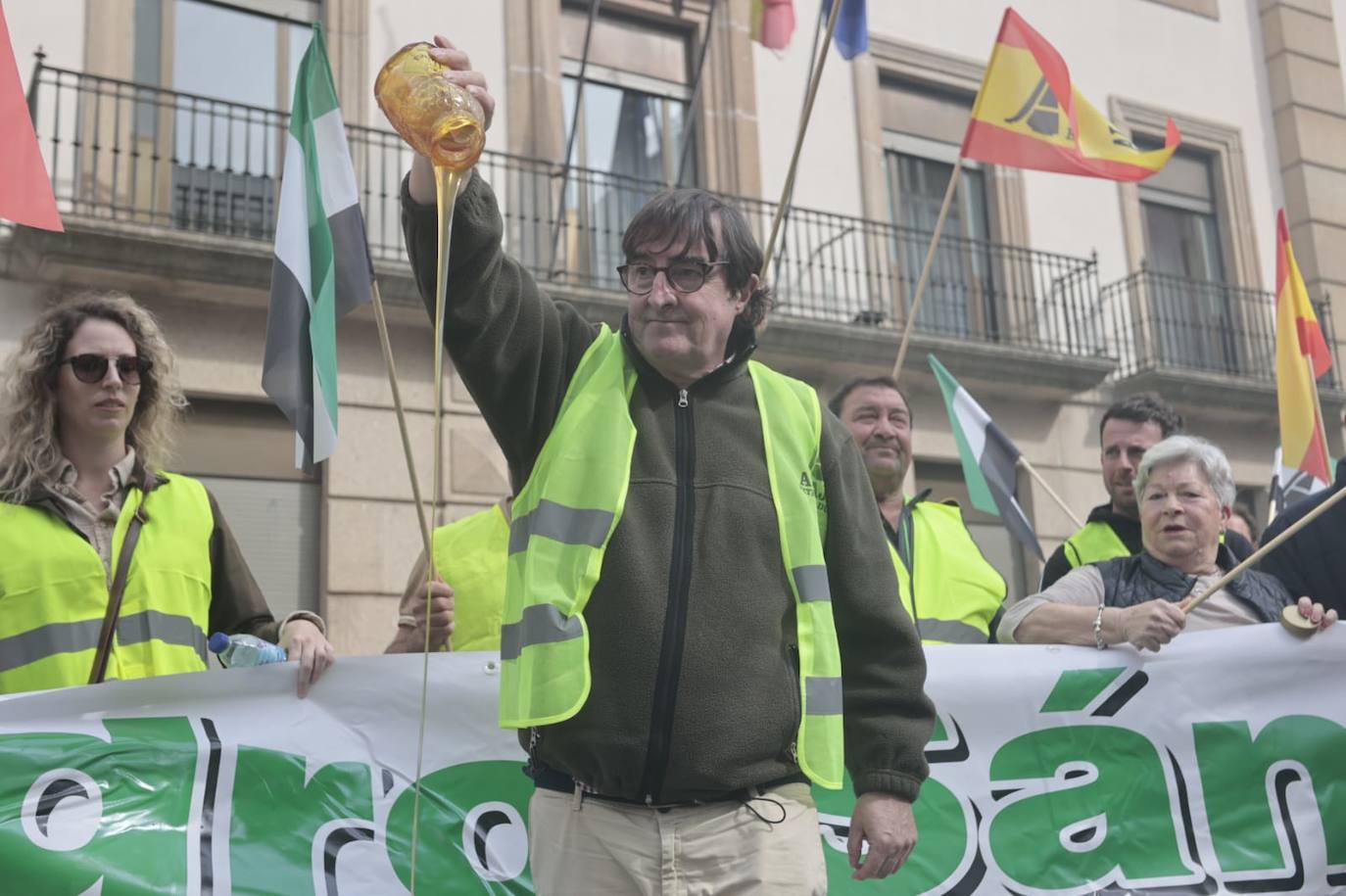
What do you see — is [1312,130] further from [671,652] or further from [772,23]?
[671,652]

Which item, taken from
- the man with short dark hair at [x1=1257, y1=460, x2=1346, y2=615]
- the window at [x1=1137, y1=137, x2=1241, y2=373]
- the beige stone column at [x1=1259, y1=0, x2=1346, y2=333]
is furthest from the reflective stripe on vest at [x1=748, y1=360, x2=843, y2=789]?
the beige stone column at [x1=1259, y1=0, x2=1346, y2=333]

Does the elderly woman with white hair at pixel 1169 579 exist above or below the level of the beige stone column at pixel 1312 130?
below

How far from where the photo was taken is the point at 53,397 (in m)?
3.51

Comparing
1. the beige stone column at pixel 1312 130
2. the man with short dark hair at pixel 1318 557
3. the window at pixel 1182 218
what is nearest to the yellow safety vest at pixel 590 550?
the man with short dark hair at pixel 1318 557

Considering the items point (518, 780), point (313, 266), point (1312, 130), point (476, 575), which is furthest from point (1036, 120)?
point (1312, 130)

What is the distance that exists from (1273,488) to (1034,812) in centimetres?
463

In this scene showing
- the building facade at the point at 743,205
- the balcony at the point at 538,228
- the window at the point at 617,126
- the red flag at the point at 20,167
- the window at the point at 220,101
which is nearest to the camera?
the red flag at the point at 20,167

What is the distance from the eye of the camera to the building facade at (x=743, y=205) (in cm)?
1033

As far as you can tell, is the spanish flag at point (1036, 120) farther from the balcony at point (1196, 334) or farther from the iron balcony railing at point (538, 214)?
the balcony at point (1196, 334)

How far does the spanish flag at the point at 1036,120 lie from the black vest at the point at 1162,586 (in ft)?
11.7

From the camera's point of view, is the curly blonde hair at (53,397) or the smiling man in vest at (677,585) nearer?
the smiling man in vest at (677,585)

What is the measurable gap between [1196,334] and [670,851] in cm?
1396

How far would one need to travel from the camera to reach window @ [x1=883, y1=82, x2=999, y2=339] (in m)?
14.0

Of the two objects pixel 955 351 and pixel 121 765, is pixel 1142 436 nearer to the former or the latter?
pixel 121 765
